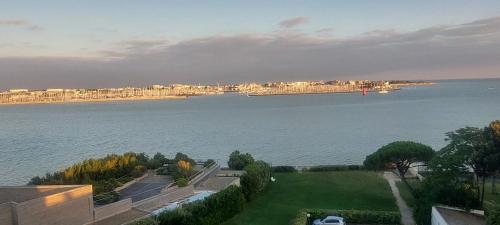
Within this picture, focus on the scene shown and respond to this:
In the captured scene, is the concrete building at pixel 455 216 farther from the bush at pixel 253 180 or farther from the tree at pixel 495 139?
the bush at pixel 253 180

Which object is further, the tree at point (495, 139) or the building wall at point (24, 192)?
the tree at point (495, 139)

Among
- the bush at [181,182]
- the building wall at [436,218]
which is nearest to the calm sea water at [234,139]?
the bush at [181,182]

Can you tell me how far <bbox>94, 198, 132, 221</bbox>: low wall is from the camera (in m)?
17.0

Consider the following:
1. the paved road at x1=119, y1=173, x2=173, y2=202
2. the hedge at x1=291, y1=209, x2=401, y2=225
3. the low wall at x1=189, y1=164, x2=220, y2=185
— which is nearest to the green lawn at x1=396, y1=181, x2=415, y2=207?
the hedge at x1=291, y1=209, x2=401, y2=225

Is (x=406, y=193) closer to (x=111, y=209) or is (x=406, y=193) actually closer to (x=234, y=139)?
(x=111, y=209)

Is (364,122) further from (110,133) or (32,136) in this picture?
(32,136)

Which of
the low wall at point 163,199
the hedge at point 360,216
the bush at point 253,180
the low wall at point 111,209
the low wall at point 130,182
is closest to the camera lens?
the low wall at point 111,209

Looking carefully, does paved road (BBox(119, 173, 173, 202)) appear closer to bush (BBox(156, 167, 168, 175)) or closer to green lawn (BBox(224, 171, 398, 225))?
bush (BBox(156, 167, 168, 175))

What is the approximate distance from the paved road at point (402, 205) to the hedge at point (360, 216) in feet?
1.57

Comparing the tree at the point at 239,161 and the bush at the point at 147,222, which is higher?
the bush at the point at 147,222

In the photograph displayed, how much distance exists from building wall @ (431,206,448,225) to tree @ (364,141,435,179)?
A: 21.1 feet

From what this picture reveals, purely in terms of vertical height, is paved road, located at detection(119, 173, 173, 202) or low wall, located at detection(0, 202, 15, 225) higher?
low wall, located at detection(0, 202, 15, 225)

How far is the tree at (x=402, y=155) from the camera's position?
79.7 feet

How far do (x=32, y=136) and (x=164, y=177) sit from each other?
57.8 m
